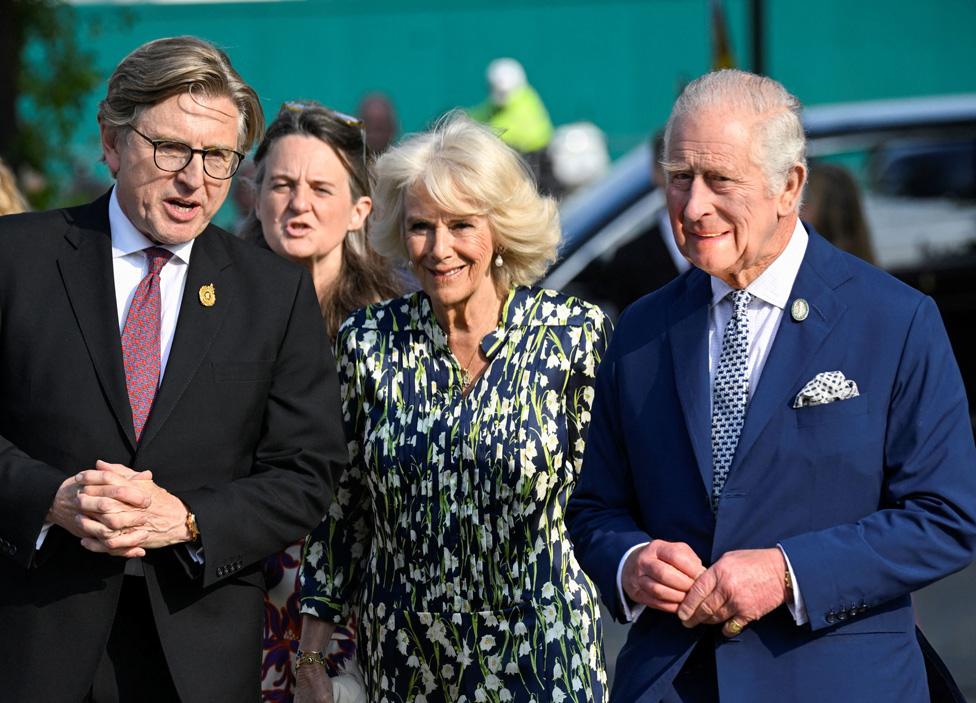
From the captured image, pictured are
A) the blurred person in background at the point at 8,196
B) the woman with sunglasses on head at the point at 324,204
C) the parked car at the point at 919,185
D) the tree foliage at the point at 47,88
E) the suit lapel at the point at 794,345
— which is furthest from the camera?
the tree foliage at the point at 47,88

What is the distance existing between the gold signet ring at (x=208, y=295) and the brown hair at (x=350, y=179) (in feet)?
3.90

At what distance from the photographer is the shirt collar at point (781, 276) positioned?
3211mm

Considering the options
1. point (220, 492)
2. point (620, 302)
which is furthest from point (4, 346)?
point (620, 302)

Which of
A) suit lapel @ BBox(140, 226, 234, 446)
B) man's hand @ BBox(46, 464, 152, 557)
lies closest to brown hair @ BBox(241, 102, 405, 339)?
suit lapel @ BBox(140, 226, 234, 446)

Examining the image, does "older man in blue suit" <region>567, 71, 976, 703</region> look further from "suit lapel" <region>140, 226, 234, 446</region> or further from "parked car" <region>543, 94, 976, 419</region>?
"parked car" <region>543, 94, 976, 419</region>

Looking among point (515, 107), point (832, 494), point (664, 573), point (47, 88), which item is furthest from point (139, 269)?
point (515, 107)

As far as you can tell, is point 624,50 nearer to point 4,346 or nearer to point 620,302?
point 620,302

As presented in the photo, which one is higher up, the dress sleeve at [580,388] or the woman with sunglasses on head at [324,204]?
the woman with sunglasses on head at [324,204]

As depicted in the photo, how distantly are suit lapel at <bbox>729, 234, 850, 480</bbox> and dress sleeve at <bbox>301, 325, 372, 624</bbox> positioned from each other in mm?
1230

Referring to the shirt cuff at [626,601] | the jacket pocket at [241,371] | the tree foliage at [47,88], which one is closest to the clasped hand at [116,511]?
the jacket pocket at [241,371]

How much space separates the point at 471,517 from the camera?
384 centimetres

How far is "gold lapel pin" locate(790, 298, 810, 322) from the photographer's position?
3139 millimetres

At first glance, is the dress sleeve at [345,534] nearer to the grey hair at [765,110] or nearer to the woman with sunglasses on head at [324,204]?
the woman with sunglasses on head at [324,204]

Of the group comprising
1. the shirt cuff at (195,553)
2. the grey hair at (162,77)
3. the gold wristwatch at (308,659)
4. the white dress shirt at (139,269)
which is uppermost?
the grey hair at (162,77)
